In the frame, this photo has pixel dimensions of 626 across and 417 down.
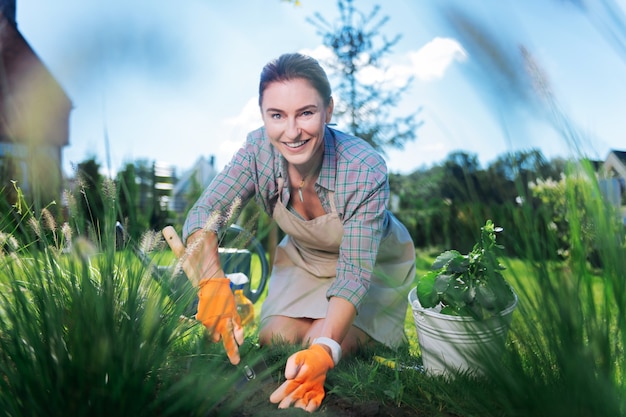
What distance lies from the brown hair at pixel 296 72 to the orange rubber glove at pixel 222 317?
807mm

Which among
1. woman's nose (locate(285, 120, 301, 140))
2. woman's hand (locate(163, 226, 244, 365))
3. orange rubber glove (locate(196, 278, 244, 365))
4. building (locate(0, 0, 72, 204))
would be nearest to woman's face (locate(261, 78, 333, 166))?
woman's nose (locate(285, 120, 301, 140))

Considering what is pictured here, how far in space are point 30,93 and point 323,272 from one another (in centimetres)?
201

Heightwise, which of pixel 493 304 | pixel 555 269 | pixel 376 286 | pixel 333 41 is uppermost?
pixel 333 41

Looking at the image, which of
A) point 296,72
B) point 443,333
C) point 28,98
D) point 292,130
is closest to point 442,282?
point 443,333

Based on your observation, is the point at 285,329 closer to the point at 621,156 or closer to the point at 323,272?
the point at 323,272

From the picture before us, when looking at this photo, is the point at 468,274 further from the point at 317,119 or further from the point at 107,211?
the point at 107,211

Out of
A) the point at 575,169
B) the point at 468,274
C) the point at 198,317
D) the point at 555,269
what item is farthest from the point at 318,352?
the point at 575,169

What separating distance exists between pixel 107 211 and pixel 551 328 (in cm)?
117

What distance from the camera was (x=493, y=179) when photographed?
0.85 m

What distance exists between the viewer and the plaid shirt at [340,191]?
2096 mm

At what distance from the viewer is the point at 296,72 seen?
7.07ft

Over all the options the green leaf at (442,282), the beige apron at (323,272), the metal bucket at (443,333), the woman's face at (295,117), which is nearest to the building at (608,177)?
the metal bucket at (443,333)

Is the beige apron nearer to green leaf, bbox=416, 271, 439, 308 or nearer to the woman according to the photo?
the woman

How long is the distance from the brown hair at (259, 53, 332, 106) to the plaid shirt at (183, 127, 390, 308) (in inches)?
10.6
